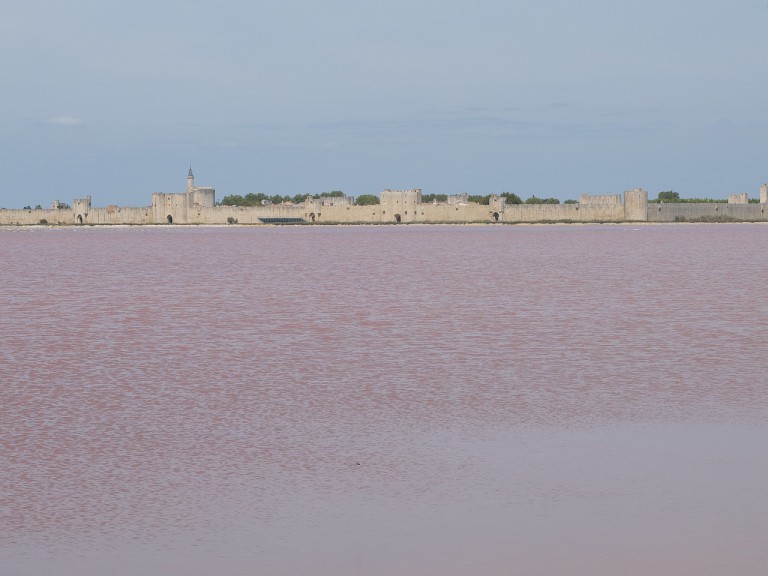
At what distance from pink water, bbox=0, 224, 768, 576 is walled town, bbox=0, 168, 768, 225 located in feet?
319

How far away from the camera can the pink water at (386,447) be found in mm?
5477

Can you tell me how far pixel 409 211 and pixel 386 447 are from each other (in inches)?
4337

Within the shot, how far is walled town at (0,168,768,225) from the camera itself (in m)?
114

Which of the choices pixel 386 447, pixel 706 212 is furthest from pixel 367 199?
pixel 386 447

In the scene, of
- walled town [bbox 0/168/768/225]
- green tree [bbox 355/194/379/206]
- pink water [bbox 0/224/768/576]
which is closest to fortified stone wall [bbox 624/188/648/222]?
walled town [bbox 0/168/768/225]

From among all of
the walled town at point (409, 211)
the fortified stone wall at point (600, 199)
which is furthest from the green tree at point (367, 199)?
the fortified stone wall at point (600, 199)

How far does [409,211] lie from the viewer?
11744 cm

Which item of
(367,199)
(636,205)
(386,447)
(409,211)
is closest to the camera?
(386,447)

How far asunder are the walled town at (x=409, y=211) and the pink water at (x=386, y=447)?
97162 mm

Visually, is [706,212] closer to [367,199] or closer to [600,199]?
[600,199]

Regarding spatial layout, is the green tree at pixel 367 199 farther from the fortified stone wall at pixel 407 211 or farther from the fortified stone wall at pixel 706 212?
the fortified stone wall at pixel 706 212

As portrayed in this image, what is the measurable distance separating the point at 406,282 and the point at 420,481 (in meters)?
21.9

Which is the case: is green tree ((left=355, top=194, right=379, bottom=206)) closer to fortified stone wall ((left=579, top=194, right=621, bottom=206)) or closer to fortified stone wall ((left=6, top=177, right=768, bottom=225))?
fortified stone wall ((left=6, top=177, right=768, bottom=225))

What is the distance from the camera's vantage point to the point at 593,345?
13219 millimetres
